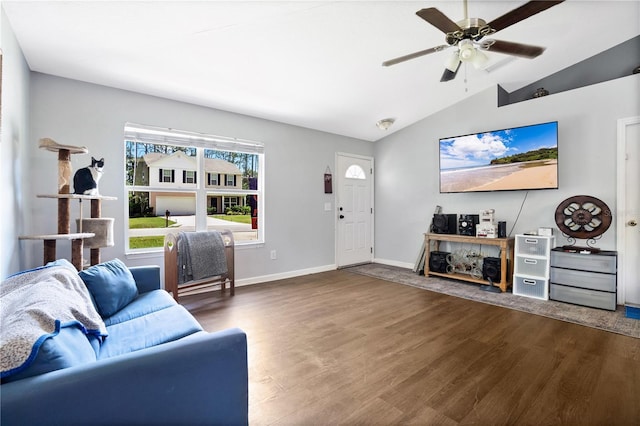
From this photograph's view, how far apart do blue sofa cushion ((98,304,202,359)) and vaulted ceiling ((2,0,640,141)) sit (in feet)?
6.81

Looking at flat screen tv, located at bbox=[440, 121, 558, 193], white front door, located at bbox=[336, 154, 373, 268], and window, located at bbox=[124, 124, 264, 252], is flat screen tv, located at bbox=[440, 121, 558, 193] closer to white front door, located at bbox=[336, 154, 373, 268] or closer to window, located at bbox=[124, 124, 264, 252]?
white front door, located at bbox=[336, 154, 373, 268]

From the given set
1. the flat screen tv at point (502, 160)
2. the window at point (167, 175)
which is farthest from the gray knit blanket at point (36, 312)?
the flat screen tv at point (502, 160)

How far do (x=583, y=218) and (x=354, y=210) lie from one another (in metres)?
3.17

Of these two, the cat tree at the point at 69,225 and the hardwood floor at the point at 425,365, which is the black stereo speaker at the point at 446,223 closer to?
the hardwood floor at the point at 425,365

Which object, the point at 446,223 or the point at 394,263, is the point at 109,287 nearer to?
the point at 446,223

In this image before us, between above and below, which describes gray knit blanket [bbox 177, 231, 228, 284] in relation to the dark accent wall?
below

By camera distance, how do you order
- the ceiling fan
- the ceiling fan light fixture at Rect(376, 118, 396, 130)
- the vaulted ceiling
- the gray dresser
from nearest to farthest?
the ceiling fan → the vaulted ceiling → the gray dresser → the ceiling fan light fixture at Rect(376, 118, 396, 130)

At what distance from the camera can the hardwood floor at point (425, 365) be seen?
156cm

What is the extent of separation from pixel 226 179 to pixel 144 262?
4.66 ft

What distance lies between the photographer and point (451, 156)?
4410 mm

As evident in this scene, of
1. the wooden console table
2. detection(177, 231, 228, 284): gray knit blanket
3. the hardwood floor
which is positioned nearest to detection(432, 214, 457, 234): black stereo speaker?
the wooden console table

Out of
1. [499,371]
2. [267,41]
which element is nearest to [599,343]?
[499,371]

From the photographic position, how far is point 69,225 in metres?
2.45

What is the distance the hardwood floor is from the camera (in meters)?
1.56
